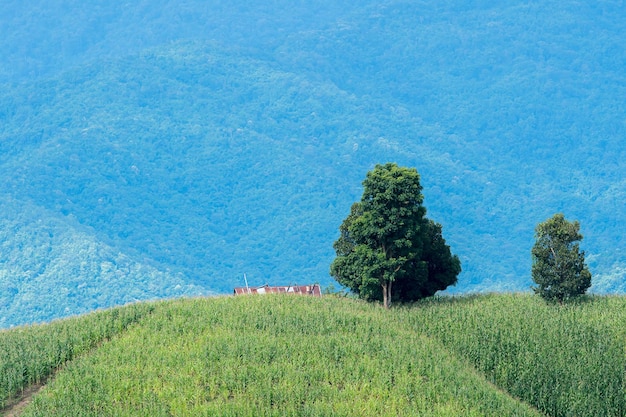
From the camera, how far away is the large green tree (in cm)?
5738

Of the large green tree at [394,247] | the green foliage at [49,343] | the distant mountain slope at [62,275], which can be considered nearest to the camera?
the green foliage at [49,343]

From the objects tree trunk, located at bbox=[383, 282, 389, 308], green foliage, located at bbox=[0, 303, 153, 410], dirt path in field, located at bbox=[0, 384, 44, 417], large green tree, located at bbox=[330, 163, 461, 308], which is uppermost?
large green tree, located at bbox=[330, 163, 461, 308]

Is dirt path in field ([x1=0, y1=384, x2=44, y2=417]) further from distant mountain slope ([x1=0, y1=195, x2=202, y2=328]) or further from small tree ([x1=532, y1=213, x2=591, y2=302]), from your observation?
distant mountain slope ([x1=0, y1=195, x2=202, y2=328])

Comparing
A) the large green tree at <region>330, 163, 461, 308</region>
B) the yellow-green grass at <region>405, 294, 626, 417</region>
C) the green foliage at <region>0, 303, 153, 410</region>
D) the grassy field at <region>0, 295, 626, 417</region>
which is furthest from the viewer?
the large green tree at <region>330, 163, 461, 308</region>

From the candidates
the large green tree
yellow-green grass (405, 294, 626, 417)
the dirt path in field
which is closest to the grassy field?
yellow-green grass (405, 294, 626, 417)

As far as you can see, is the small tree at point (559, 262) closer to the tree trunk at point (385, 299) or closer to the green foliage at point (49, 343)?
the tree trunk at point (385, 299)

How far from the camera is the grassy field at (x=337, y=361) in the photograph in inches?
1698

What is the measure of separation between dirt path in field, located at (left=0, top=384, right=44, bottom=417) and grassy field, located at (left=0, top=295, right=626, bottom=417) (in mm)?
571

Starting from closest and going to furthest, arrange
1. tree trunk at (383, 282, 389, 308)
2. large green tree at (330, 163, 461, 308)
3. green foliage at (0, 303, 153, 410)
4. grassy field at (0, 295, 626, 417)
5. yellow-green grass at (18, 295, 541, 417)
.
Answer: yellow-green grass at (18, 295, 541, 417) < grassy field at (0, 295, 626, 417) < green foliage at (0, 303, 153, 410) < large green tree at (330, 163, 461, 308) < tree trunk at (383, 282, 389, 308)

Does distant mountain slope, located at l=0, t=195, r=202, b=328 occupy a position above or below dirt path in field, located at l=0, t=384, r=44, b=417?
above

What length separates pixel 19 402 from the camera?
4431 centimetres

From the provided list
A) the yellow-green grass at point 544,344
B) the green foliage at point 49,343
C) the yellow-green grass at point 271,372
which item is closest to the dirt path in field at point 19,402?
the green foliage at point 49,343

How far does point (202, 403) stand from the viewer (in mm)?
42906

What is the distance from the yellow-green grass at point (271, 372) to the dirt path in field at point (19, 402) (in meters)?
0.76
